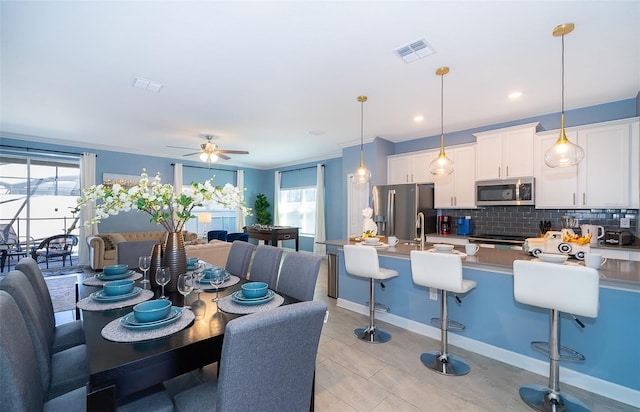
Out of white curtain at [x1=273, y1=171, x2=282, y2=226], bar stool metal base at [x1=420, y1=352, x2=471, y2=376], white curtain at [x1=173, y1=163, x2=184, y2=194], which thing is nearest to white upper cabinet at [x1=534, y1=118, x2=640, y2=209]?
bar stool metal base at [x1=420, y1=352, x2=471, y2=376]

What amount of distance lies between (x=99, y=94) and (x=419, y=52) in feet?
12.3

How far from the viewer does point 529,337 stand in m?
2.35

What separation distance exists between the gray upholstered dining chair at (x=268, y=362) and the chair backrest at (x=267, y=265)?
1.17 metres

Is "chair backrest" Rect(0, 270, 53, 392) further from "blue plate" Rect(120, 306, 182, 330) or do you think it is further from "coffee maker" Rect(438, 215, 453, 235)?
"coffee maker" Rect(438, 215, 453, 235)

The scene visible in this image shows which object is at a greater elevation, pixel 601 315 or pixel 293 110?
pixel 293 110

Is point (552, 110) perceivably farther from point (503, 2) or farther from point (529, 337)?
point (529, 337)

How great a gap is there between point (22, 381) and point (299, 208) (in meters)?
7.39

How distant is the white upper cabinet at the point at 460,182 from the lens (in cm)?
457

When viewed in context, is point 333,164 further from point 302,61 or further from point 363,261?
point 363,261

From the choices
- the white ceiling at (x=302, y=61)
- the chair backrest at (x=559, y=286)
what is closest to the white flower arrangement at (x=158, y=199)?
the white ceiling at (x=302, y=61)

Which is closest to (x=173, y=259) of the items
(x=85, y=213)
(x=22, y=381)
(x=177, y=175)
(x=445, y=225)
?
(x=22, y=381)

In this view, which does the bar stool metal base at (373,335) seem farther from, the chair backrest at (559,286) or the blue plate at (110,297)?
the blue plate at (110,297)

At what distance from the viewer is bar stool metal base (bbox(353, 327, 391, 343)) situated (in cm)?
284

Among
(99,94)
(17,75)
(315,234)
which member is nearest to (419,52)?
(99,94)
